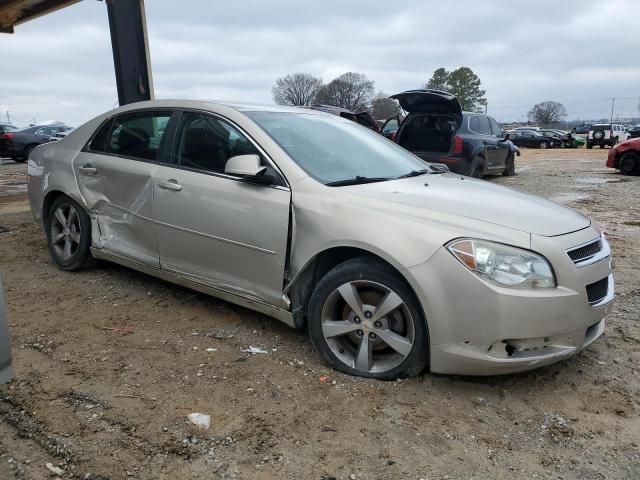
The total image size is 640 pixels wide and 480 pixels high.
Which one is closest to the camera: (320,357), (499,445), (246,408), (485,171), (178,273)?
(499,445)

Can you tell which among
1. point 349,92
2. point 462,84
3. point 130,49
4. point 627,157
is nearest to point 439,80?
point 462,84

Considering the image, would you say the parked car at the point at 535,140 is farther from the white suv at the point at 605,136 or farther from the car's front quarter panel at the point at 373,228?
the car's front quarter panel at the point at 373,228

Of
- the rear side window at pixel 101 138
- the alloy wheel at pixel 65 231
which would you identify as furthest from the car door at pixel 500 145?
the alloy wheel at pixel 65 231

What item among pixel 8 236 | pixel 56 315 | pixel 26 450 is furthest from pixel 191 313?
pixel 8 236

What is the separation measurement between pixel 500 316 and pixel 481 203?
757mm

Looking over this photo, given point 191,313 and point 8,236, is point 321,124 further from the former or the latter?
point 8,236

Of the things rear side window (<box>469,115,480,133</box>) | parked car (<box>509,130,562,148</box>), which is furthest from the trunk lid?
parked car (<box>509,130,562,148</box>)

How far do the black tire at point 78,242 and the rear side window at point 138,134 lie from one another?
24.0 inches

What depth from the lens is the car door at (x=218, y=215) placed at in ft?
10.5

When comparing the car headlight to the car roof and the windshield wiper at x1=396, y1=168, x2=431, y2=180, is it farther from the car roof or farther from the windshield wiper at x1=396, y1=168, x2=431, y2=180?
the car roof

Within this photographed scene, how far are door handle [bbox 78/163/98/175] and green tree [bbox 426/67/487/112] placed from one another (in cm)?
7898

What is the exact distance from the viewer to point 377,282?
9.23 ft

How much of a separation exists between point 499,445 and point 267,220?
1742 mm

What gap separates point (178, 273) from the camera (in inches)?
148
